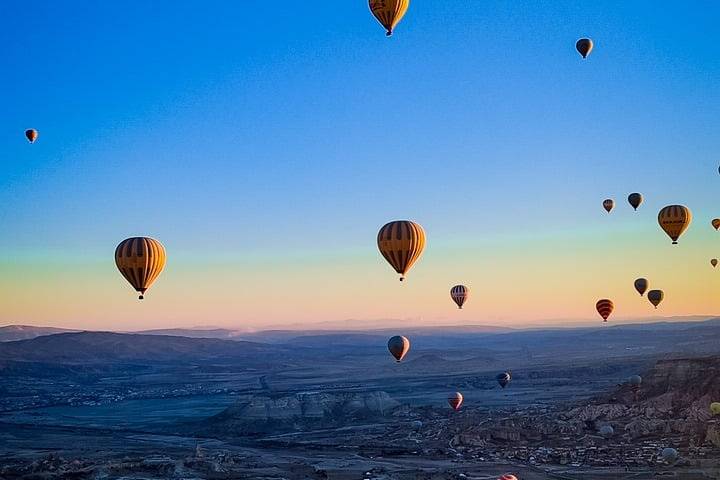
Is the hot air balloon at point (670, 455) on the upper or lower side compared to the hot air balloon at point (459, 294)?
lower

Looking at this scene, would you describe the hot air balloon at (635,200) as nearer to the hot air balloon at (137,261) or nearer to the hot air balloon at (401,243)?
the hot air balloon at (401,243)

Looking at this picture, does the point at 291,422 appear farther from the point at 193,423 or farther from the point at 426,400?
the point at 426,400

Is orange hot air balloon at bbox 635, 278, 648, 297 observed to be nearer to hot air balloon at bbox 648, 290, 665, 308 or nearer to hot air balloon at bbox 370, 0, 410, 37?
hot air balloon at bbox 648, 290, 665, 308

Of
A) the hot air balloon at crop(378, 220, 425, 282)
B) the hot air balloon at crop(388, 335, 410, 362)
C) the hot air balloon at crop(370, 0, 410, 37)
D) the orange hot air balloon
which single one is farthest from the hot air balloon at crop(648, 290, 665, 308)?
the hot air balloon at crop(370, 0, 410, 37)

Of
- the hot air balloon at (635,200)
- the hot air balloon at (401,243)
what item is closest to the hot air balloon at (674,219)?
the hot air balloon at (635,200)

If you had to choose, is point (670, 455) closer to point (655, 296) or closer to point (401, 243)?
point (655, 296)

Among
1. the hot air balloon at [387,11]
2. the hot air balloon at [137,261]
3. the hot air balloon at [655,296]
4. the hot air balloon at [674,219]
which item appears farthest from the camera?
the hot air balloon at [655,296]
